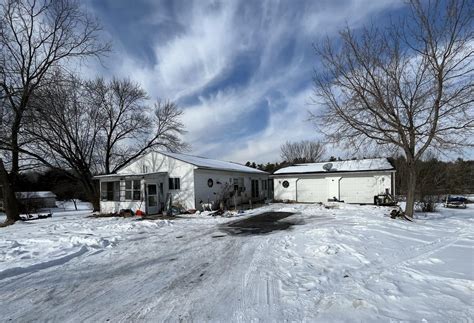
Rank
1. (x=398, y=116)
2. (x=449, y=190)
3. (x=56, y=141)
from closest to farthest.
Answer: (x=398, y=116)
(x=449, y=190)
(x=56, y=141)

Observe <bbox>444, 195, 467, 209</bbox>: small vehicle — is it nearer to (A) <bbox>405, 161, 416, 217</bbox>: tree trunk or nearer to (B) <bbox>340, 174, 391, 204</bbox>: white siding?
(B) <bbox>340, 174, 391, 204</bbox>: white siding

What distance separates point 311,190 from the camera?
22750mm

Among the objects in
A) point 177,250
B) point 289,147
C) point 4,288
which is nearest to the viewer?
point 4,288

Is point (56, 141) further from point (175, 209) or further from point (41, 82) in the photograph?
point (175, 209)

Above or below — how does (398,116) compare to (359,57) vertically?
below

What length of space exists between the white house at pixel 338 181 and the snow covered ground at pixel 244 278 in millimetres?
12623

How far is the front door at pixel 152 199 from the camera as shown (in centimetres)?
1700

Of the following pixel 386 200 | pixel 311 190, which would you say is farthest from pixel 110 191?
pixel 386 200

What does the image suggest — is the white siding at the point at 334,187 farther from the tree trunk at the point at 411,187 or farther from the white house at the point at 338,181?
the tree trunk at the point at 411,187

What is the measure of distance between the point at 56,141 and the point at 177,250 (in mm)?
18667

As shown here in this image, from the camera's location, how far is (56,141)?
20469 mm

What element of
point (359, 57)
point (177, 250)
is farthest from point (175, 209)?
point (359, 57)

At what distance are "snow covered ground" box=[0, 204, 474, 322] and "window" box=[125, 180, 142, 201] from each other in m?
8.81

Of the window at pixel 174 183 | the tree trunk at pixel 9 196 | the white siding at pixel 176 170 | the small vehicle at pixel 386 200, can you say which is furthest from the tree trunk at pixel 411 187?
the tree trunk at pixel 9 196
